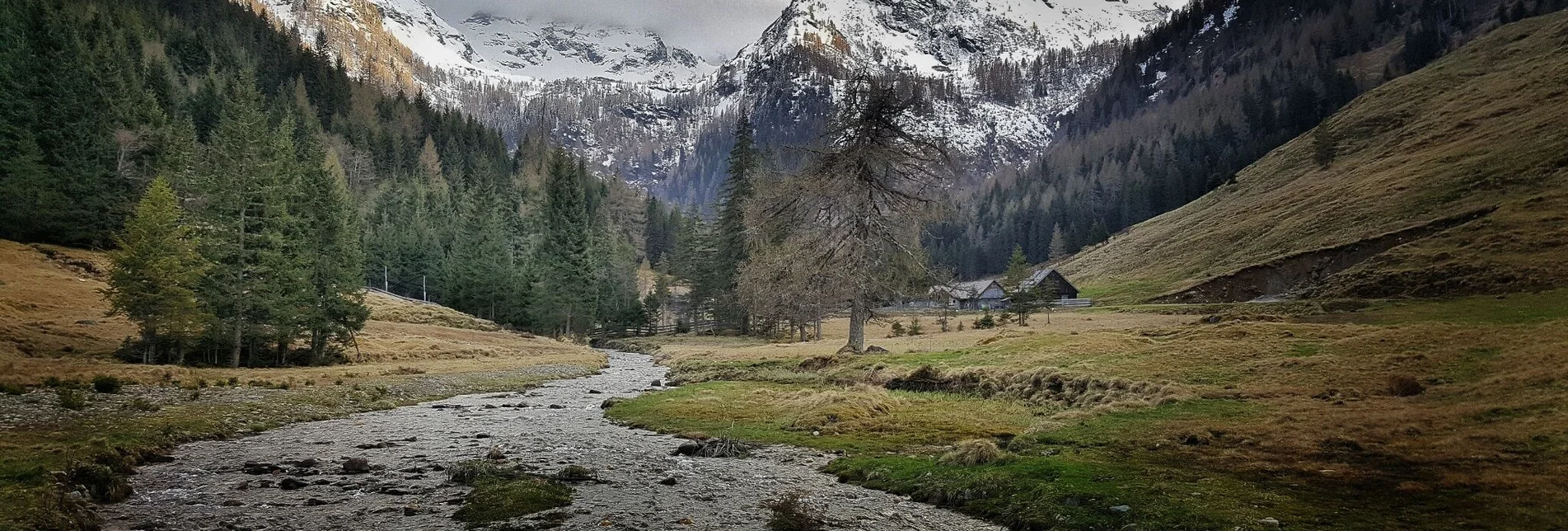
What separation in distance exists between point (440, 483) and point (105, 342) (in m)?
36.5

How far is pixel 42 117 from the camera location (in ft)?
204

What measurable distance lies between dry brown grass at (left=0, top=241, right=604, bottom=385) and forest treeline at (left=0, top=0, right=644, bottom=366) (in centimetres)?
311

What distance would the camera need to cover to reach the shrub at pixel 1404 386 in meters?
16.6

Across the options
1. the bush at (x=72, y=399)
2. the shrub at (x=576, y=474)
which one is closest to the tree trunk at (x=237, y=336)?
the bush at (x=72, y=399)

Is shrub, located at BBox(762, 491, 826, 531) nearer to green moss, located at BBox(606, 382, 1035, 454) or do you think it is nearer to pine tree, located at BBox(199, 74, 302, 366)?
green moss, located at BBox(606, 382, 1035, 454)

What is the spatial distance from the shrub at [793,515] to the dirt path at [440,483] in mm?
264

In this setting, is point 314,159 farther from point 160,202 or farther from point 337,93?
point 337,93

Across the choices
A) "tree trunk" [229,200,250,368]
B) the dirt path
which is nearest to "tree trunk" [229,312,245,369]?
"tree trunk" [229,200,250,368]

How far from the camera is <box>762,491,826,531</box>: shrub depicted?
11.3 metres

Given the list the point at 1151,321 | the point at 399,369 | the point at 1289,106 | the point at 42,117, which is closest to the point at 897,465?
the point at 399,369

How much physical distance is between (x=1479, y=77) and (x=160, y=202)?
16225 cm

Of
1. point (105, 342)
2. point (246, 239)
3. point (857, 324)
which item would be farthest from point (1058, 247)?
point (105, 342)

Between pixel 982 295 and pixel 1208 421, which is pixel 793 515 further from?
pixel 982 295

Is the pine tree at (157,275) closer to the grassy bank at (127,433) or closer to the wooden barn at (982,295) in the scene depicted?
the grassy bank at (127,433)
